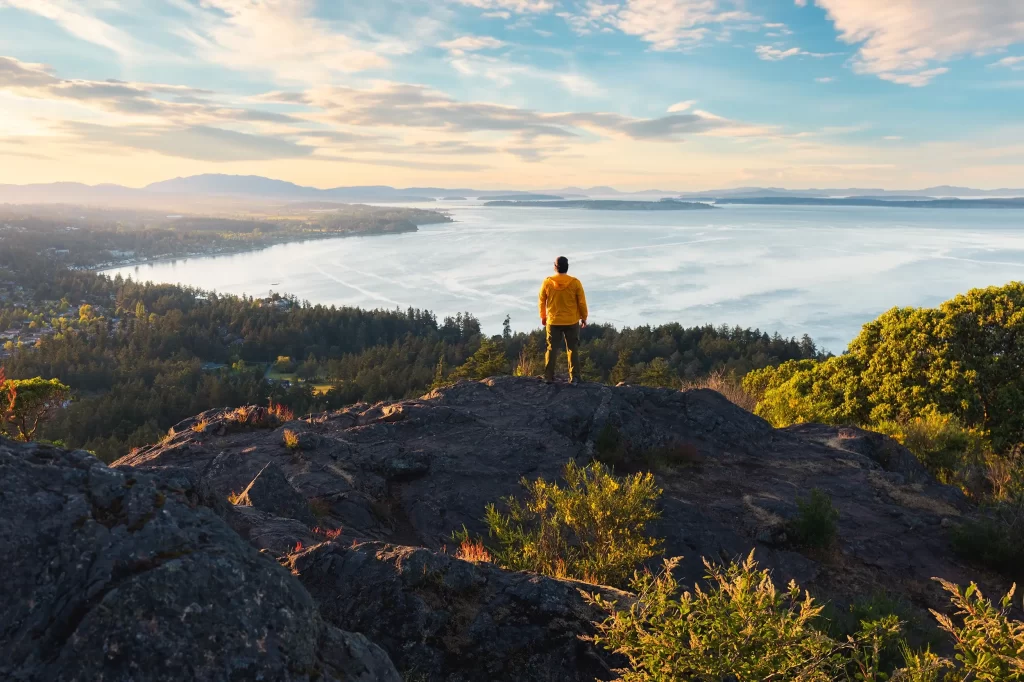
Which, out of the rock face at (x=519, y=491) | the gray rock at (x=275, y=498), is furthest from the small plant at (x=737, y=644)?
the gray rock at (x=275, y=498)

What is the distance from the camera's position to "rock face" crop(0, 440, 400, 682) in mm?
2576

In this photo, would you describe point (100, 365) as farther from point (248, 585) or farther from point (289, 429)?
point (248, 585)

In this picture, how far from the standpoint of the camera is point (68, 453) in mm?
3455

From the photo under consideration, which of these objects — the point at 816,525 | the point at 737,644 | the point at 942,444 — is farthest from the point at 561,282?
the point at 942,444

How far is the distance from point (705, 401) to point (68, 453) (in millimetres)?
10168

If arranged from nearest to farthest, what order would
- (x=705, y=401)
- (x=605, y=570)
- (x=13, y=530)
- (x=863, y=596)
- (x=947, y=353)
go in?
(x=13, y=530) → (x=605, y=570) → (x=863, y=596) → (x=705, y=401) → (x=947, y=353)

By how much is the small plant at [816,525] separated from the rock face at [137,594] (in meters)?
6.12

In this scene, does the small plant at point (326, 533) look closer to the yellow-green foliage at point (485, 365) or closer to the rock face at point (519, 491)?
the rock face at point (519, 491)

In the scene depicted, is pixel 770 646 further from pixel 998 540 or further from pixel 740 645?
pixel 998 540

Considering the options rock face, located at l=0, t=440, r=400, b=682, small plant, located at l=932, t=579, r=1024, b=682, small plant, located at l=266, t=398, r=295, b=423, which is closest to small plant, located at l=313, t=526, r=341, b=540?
rock face, located at l=0, t=440, r=400, b=682

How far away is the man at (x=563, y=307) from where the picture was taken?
10594mm

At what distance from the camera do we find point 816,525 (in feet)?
24.7

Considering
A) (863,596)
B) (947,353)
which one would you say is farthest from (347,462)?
(947,353)

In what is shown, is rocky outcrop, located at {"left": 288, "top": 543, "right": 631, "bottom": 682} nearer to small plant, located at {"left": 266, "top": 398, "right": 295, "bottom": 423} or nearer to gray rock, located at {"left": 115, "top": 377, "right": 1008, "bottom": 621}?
gray rock, located at {"left": 115, "top": 377, "right": 1008, "bottom": 621}
